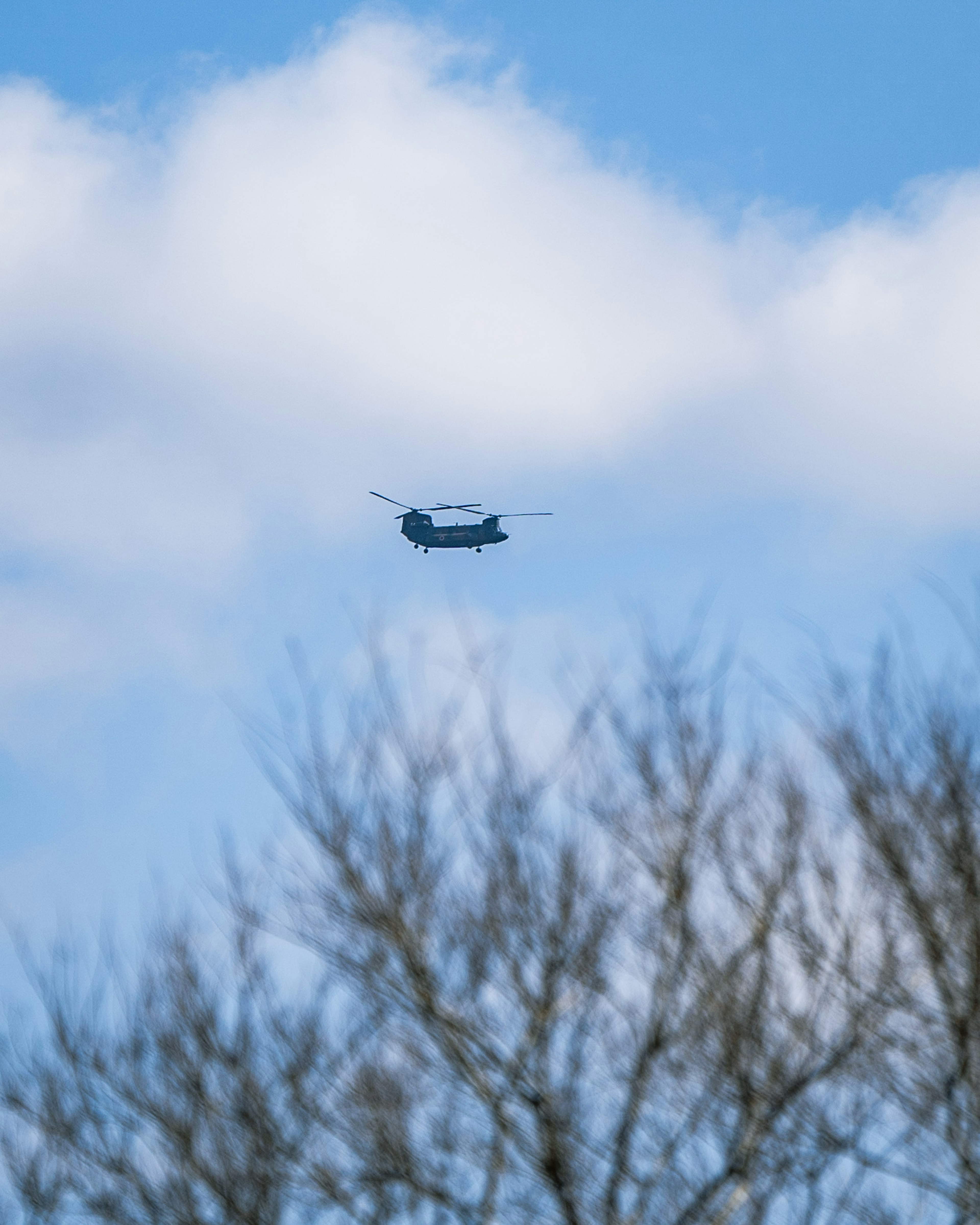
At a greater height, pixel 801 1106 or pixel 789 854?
pixel 789 854

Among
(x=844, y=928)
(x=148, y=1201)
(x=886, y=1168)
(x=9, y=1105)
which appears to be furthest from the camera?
(x=9, y=1105)

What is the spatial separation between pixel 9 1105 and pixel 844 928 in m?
6.85

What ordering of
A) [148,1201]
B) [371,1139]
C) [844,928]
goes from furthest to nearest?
[148,1201]
[371,1139]
[844,928]

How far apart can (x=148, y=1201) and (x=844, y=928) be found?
18.2 feet

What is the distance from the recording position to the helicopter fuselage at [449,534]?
31828 mm

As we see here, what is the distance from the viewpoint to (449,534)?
107ft

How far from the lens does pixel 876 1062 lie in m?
7.88

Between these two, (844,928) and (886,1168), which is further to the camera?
(844,928)

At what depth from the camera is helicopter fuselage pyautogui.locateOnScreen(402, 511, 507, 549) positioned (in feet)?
104

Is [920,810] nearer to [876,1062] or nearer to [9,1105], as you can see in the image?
[876,1062]

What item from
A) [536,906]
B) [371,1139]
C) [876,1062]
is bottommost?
[371,1139]

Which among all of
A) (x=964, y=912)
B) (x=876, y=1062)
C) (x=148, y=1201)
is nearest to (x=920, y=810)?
(x=964, y=912)

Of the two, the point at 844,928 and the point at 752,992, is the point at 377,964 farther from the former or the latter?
the point at 844,928

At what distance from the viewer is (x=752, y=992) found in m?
8.28
